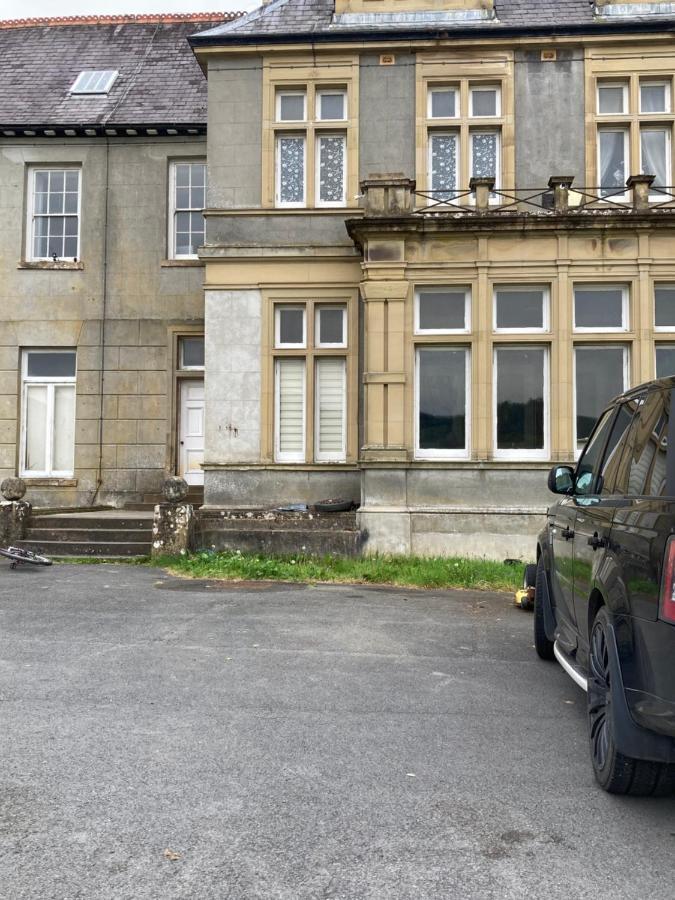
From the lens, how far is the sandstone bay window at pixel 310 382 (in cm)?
1383

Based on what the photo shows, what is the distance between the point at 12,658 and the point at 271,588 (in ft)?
13.8

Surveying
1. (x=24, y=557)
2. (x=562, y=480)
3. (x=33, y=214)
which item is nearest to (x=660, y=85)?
(x=562, y=480)

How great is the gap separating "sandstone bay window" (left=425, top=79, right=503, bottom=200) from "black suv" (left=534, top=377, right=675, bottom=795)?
10.1 metres

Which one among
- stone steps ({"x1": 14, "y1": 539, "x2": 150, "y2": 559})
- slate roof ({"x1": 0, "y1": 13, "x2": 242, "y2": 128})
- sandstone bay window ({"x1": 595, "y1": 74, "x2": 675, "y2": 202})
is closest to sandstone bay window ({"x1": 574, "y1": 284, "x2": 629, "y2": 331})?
sandstone bay window ({"x1": 595, "y1": 74, "x2": 675, "y2": 202})

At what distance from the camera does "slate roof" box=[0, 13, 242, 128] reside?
56.1 ft

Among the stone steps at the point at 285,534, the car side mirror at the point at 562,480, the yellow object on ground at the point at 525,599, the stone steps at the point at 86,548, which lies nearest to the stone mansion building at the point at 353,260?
the stone steps at the point at 285,534

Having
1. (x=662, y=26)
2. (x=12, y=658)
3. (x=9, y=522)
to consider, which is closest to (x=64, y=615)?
(x=12, y=658)

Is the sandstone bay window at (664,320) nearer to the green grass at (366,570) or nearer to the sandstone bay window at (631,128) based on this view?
the sandstone bay window at (631,128)

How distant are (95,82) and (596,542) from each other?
17964 millimetres

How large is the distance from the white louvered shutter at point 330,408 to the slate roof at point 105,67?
6382 millimetres

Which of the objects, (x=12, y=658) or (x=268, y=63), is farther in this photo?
(x=268, y=63)

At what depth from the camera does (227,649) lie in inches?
267

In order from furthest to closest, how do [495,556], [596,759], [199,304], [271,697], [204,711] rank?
[199,304] → [495,556] → [271,697] → [204,711] → [596,759]

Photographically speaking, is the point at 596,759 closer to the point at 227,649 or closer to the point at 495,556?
the point at 227,649
